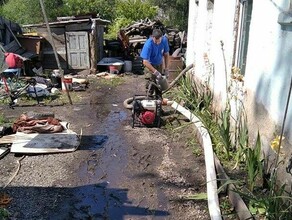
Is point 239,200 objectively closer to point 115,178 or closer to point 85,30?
point 115,178

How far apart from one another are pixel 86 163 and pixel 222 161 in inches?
91.3

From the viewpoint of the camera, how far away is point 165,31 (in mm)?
16578

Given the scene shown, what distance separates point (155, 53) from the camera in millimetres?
7648

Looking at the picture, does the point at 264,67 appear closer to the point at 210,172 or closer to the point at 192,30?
the point at 210,172

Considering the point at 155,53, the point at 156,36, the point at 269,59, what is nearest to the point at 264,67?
the point at 269,59

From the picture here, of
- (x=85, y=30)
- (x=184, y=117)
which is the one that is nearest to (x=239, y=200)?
(x=184, y=117)

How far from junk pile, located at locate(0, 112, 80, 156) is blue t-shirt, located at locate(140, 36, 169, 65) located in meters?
2.47

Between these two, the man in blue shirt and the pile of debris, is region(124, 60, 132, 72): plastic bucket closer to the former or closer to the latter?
the pile of debris

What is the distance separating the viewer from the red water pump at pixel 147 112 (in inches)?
268

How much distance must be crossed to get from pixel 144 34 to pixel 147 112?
34.8 feet

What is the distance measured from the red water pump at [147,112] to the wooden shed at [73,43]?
23.5 feet

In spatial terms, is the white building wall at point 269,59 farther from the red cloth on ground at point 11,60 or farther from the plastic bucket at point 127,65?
the plastic bucket at point 127,65

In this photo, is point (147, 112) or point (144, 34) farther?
point (144, 34)

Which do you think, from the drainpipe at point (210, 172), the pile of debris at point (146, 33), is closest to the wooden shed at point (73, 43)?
the pile of debris at point (146, 33)
